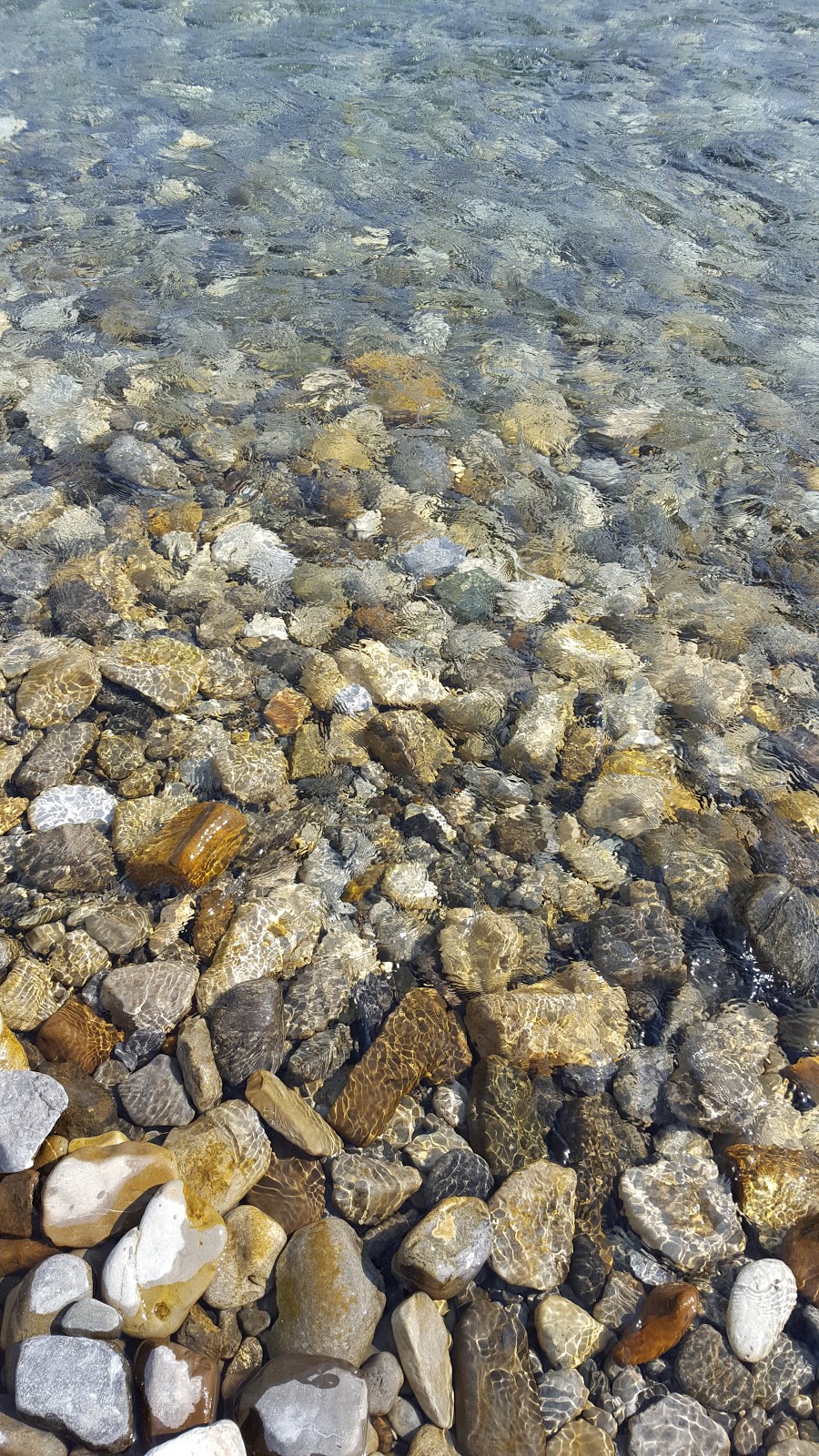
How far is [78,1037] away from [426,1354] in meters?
1.19

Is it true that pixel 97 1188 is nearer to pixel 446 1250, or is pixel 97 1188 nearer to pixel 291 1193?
pixel 291 1193

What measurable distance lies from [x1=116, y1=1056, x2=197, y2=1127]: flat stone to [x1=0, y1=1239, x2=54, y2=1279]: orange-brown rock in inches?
14.1

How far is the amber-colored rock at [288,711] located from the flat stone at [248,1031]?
110 cm

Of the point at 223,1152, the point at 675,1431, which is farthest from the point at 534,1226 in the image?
the point at 223,1152

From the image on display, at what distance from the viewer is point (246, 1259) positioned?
83.1 inches

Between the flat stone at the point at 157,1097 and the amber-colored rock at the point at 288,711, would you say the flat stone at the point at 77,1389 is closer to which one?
the flat stone at the point at 157,1097

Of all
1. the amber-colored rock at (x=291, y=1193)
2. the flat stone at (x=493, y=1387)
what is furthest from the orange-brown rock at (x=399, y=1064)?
the flat stone at (x=493, y=1387)

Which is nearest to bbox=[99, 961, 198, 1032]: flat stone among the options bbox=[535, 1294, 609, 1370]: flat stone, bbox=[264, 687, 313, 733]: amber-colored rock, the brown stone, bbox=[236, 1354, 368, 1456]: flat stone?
the brown stone

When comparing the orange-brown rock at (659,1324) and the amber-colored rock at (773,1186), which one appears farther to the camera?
the amber-colored rock at (773,1186)

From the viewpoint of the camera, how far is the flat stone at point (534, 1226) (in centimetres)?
218

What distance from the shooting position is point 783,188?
281 inches

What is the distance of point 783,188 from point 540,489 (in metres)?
4.66

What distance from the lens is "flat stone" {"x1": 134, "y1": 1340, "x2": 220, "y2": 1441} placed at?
1829 mm

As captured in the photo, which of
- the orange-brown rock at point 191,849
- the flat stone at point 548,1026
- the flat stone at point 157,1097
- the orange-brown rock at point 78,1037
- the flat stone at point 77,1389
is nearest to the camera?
the flat stone at point 77,1389
